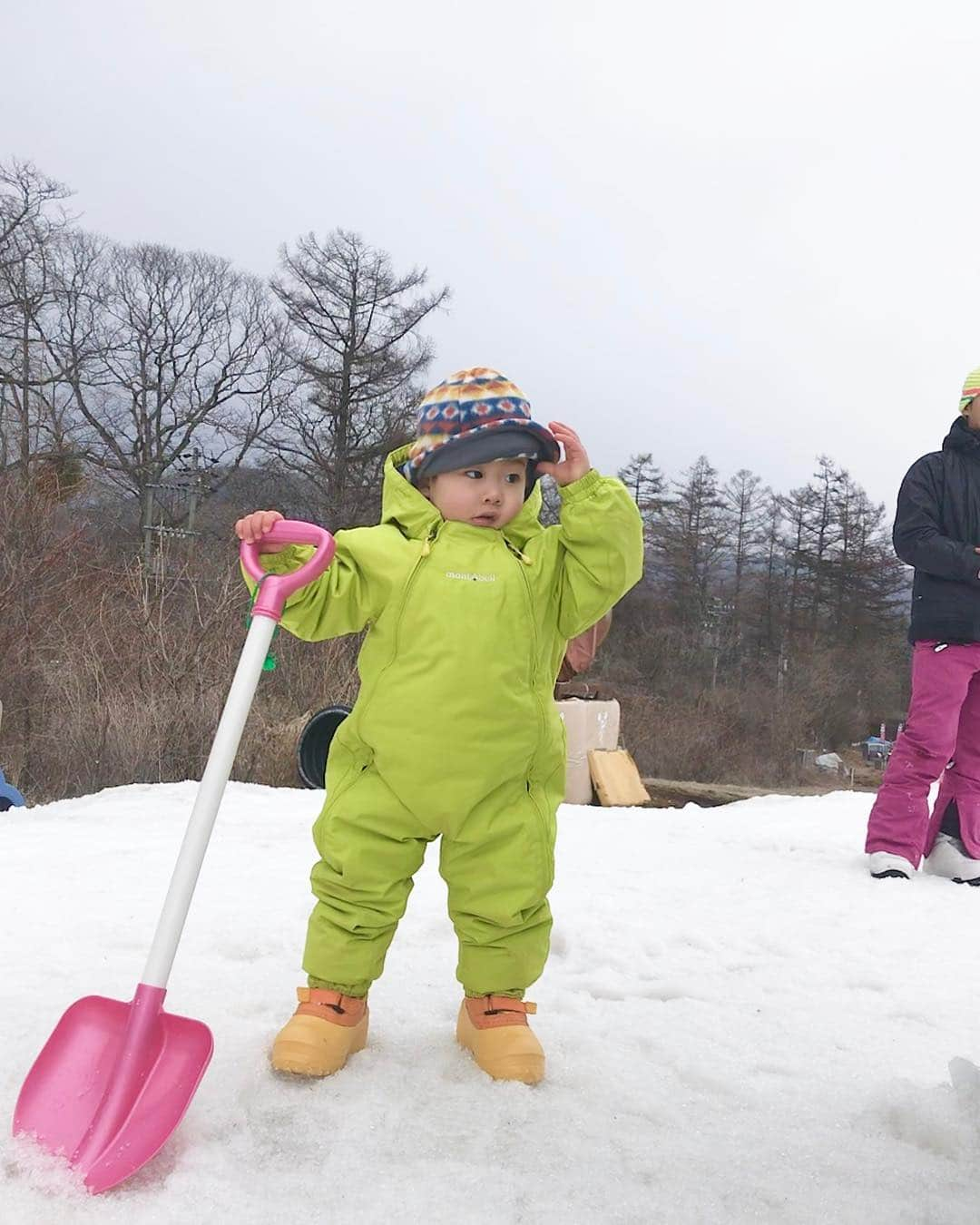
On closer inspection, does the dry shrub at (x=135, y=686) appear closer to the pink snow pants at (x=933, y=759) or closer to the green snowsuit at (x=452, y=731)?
the pink snow pants at (x=933, y=759)

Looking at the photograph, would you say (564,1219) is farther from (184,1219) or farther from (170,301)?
(170,301)

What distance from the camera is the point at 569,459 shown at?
6.29ft

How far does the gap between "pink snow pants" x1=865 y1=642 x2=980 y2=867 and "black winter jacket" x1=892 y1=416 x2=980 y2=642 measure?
10 centimetres

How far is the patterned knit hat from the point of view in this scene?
6.20ft

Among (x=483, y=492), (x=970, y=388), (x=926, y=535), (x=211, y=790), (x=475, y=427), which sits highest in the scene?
(x=970, y=388)

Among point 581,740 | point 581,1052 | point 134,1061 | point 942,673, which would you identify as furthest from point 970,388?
point 581,740

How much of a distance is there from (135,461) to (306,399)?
493 centimetres

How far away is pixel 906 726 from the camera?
3.65m

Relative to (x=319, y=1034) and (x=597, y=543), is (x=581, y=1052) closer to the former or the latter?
(x=319, y=1034)

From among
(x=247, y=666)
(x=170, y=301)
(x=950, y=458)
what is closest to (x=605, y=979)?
(x=247, y=666)

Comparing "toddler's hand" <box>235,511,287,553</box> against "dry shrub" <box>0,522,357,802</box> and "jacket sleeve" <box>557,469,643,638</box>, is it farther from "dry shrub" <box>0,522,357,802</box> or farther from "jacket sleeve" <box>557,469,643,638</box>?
"dry shrub" <box>0,522,357,802</box>

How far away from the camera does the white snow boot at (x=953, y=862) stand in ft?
11.8

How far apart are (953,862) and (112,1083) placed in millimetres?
3199

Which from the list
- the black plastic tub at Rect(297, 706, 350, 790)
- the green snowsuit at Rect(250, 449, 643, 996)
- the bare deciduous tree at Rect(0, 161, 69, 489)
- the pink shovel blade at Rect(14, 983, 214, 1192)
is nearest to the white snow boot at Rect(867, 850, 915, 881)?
the green snowsuit at Rect(250, 449, 643, 996)
